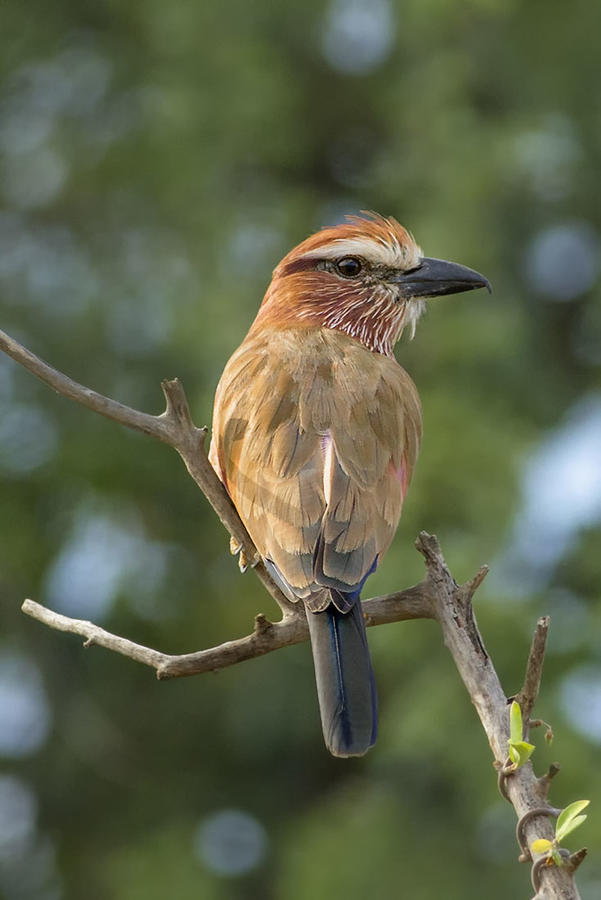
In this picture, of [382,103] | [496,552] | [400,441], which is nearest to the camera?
[400,441]

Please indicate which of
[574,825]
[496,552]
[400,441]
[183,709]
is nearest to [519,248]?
[496,552]

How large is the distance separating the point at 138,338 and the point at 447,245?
2.15 metres

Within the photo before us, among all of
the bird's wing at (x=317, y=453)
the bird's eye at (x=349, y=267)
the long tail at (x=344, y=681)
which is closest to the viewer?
the long tail at (x=344, y=681)

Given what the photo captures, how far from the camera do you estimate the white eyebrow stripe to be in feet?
14.2

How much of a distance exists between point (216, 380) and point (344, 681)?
502 centimetres

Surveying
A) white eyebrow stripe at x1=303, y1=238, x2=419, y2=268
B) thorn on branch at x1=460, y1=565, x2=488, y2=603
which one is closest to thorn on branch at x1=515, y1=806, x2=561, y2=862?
thorn on branch at x1=460, y1=565, x2=488, y2=603

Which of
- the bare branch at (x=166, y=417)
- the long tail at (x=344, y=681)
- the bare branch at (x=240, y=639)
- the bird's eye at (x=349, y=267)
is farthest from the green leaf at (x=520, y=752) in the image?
the bird's eye at (x=349, y=267)

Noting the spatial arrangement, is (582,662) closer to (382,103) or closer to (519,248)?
(519,248)

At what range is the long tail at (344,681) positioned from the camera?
8.55 feet

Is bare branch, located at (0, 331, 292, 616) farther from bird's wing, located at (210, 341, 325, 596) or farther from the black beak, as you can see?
the black beak

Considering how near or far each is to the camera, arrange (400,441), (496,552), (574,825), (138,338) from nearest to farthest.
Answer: (574,825) → (400,441) → (496,552) → (138,338)

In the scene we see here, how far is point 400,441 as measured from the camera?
3527 mm

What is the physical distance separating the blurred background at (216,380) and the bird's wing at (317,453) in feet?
9.79

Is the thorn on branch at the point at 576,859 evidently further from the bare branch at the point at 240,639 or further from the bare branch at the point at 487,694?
the bare branch at the point at 240,639
